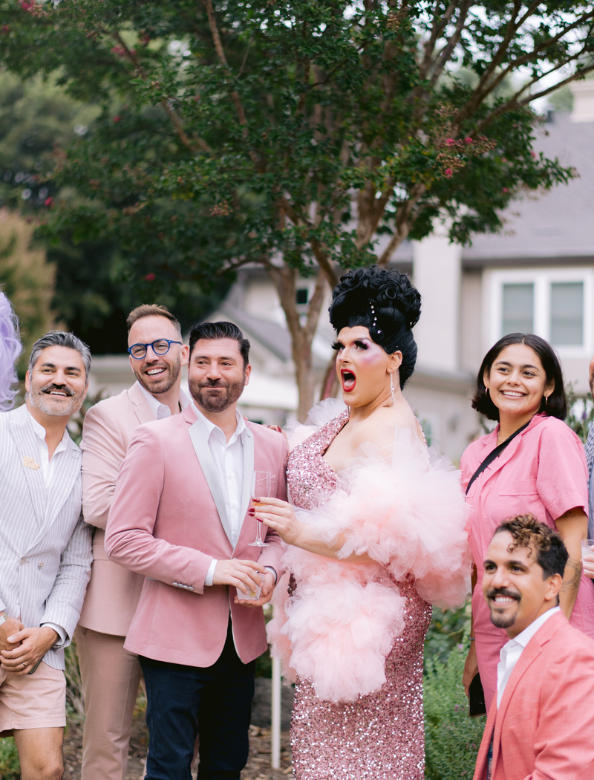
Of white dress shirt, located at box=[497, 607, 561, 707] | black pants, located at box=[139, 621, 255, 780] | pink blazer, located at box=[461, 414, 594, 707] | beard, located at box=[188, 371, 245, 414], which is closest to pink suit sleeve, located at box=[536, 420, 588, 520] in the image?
pink blazer, located at box=[461, 414, 594, 707]

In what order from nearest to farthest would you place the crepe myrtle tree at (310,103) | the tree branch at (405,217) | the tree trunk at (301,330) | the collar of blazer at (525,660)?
1. the collar of blazer at (525,660)
2. the crepe myrtle tree at (310,103)
3. the tree branch at (405,217)
4. the tree trunk at (301,330)

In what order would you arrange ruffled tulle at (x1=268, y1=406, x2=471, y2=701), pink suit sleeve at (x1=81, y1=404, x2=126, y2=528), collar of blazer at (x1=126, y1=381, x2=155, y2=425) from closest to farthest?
ruffled tulle at (x1=268, y1=406, x2=471, y2=701) < pink suit sleeve at (x1=81, y1=404, x2=126, y2=528) < collar of blazer at (x1=126, y1=381, x2=155, y2=425)

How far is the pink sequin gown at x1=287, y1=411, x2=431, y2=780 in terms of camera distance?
2.94 metres

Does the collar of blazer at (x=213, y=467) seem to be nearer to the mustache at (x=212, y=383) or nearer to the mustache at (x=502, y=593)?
the mustache at (x=212, y=383)

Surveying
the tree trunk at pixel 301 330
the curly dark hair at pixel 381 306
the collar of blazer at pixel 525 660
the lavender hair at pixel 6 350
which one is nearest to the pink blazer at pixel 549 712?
the collar of blazer at pixel 525 660

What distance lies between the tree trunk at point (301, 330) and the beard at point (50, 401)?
334cm

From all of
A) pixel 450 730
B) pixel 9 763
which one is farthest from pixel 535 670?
pixel 9 763

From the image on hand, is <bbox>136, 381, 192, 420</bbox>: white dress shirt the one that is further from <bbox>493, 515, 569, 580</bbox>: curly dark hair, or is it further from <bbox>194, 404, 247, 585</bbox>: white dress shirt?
<bbox>493, 515, 569, 580</bbox>: curly dark hair

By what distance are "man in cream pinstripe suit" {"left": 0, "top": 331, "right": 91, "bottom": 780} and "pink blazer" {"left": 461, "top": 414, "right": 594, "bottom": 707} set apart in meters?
1.72

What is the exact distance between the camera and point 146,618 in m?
3.19

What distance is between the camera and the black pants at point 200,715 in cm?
306

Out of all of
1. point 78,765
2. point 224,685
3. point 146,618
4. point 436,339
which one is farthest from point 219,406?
point 436,339

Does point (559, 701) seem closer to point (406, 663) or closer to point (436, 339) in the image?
point (406, 663)

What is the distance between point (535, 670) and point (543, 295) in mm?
16001
